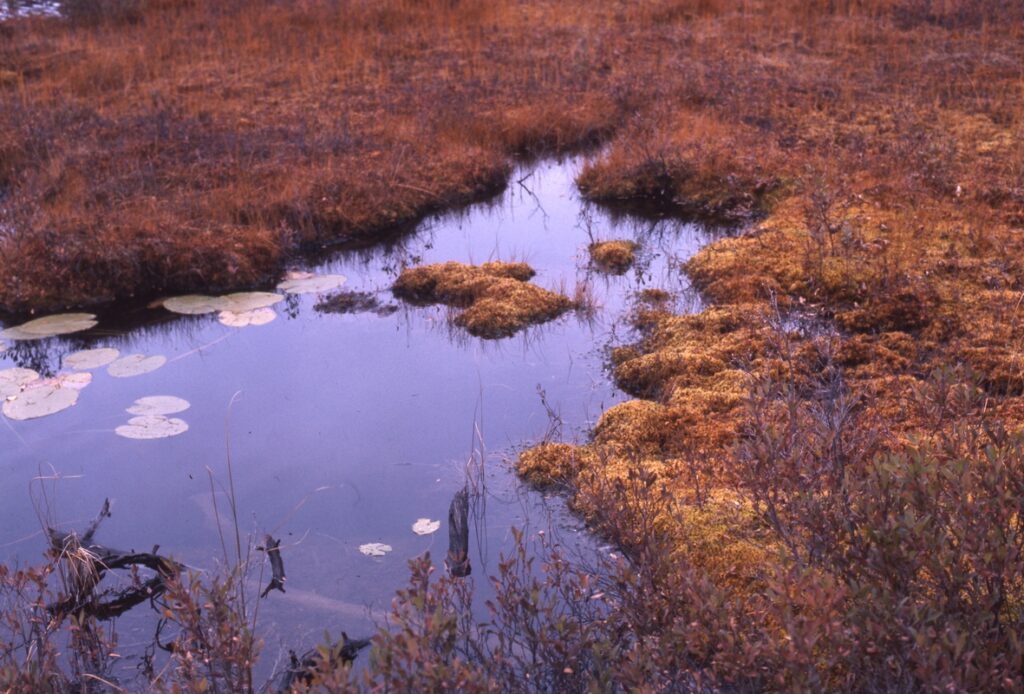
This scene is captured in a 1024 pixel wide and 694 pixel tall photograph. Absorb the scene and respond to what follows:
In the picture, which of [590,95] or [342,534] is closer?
[342,534]

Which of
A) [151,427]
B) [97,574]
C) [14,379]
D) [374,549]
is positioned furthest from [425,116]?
[97,574]

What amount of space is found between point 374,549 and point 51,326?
3373 millimetres

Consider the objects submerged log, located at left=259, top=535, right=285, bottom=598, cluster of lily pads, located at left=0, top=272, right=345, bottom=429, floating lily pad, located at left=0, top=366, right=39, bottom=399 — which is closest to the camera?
submerged log, located at left=259, top=535, right=285, bottom=598

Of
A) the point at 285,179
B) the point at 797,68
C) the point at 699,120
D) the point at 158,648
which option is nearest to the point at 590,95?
the point at 699,120

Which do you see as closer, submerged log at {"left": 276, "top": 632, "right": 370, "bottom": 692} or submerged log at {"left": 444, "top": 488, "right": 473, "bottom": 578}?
submerged log at {"left": 276, "top": 632, "right": 370, "bottom": 692}

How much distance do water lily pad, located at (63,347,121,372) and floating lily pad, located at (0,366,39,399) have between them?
22 centimetres

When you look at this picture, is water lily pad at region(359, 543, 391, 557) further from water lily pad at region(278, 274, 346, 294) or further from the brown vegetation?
water lily pad at region(278, 274, 346, 294)

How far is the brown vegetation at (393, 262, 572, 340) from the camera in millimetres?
6410

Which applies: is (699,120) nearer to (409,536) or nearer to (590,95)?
(590,95)

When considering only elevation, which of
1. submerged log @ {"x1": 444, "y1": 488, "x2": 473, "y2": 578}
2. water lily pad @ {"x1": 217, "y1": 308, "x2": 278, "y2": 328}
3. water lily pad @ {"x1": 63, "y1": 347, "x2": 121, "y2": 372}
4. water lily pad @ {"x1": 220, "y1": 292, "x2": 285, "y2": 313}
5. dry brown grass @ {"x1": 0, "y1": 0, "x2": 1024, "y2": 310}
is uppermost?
dry brown grass @ {"x1": 0, "y1": 0, "x2": 1024, "y2": 310}

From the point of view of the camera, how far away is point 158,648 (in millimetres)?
3689

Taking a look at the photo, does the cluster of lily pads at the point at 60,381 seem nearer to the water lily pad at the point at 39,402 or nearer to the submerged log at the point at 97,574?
the water lily pad at the point at 39,402

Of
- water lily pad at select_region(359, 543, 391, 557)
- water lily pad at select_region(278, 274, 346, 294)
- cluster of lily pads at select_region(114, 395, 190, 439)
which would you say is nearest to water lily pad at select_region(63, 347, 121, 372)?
cluster of lily pads at select_region(114, 395, 190, 439)

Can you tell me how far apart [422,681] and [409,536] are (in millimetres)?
1977
